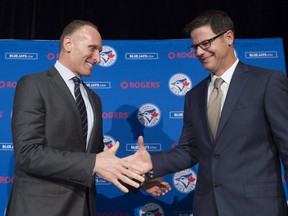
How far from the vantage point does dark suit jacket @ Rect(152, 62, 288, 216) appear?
5.68ft

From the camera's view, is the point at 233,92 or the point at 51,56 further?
the point at 51,56

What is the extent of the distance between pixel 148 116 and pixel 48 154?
1618 mm

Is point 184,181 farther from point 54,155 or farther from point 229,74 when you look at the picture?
point 54,155

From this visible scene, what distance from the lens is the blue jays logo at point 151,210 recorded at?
3115mm

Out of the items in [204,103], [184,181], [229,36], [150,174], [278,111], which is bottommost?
[184,181]

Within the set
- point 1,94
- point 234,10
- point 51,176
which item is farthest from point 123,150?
point 234,10

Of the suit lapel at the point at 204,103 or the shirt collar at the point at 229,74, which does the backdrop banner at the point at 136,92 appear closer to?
the suit lapel at the point at 204,103

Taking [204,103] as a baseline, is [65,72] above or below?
above

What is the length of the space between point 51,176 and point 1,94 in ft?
5.75

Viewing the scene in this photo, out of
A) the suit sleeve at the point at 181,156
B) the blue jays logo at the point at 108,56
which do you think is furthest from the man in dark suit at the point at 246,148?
the blue jays logo at the point at 108,56

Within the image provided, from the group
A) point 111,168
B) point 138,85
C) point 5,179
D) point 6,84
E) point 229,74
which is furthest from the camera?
point 138,85

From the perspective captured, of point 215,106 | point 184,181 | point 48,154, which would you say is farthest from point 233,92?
point 184,181

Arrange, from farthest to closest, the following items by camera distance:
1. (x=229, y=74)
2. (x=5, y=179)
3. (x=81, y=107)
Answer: (x=5, y=179)
(x=229, y=74)
(x=81, y=107)

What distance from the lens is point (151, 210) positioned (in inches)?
123
